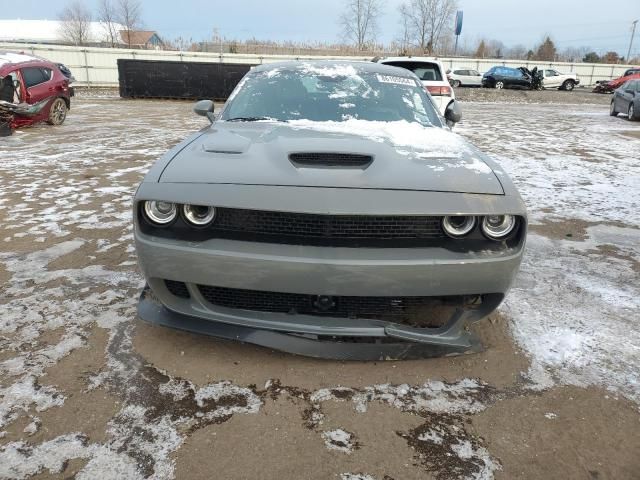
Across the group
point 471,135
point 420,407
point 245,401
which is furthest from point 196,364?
point 471,135

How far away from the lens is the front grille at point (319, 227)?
212 centimetres

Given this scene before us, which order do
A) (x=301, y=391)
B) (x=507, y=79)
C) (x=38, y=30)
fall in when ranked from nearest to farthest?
1. (x=301, y=391)
2. (x=507, y=79)
3. (x=38, y=30)

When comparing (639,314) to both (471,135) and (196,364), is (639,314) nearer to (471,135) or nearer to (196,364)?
(196,364)

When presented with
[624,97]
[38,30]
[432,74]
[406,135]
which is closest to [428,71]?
[432,74]

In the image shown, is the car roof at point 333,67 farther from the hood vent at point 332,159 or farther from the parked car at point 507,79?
the parked car at point 507,79

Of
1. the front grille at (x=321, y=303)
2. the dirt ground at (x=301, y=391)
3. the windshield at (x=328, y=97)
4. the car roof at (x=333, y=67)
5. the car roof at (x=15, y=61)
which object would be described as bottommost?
the dirt ground at (x=301, y=391)

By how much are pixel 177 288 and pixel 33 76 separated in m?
10.7

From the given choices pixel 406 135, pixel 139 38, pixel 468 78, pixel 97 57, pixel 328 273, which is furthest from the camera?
pixel 139 38

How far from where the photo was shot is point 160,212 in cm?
225

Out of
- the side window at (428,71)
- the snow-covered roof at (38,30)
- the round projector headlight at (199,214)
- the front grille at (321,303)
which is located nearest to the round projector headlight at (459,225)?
the front grille at (321,303)

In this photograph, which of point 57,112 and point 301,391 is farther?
point 57,112

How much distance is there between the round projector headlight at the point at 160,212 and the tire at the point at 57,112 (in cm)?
1081

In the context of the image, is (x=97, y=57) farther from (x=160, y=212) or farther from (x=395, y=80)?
(x=160, y=212)

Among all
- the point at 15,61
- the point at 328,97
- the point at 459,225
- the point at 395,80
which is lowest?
the point at 459,225
